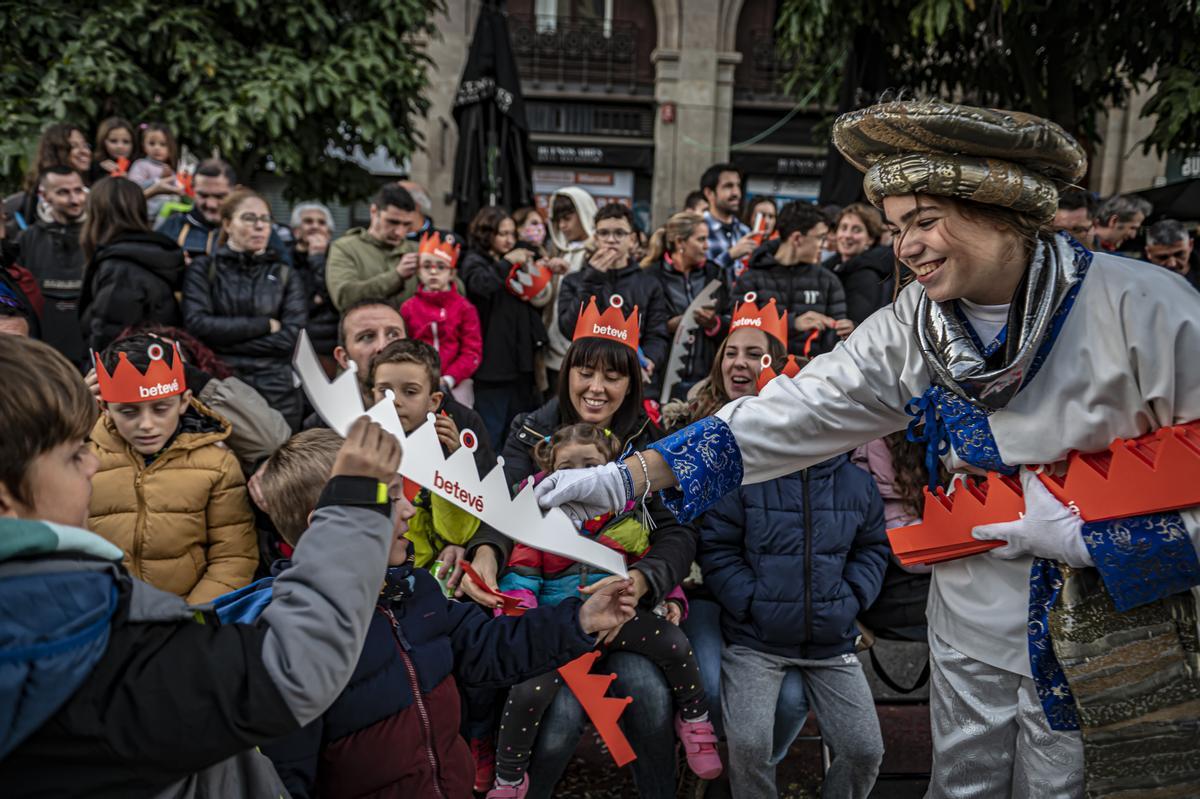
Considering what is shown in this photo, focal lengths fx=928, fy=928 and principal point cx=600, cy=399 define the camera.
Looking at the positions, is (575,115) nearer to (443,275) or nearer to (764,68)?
(764,68)

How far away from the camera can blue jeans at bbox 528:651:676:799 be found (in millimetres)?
3002

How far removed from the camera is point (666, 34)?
1745cm

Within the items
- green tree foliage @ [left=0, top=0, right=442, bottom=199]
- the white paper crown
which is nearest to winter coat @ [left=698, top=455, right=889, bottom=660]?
the white paper crown

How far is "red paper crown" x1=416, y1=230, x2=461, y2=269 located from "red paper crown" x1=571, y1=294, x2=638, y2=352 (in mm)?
1564

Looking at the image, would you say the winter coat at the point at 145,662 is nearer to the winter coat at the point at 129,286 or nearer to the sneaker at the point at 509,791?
the sneaker at the point at 509,791

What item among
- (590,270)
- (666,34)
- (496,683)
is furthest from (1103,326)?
(666,34)

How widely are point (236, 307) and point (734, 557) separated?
9.98ft

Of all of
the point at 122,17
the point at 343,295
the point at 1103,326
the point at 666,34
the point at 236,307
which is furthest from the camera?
the point at 666,34

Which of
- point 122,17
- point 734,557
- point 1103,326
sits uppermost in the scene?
point 122,17

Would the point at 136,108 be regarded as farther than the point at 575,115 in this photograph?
No

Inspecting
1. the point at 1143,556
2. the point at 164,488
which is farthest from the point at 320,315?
the point at 1143,556

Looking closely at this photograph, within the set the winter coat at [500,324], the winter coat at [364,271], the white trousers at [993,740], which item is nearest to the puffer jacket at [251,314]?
the winter coat at [364,271]

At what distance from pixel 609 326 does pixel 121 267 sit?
101 inches

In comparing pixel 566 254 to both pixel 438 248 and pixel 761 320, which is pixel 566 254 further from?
pixel 761 320
